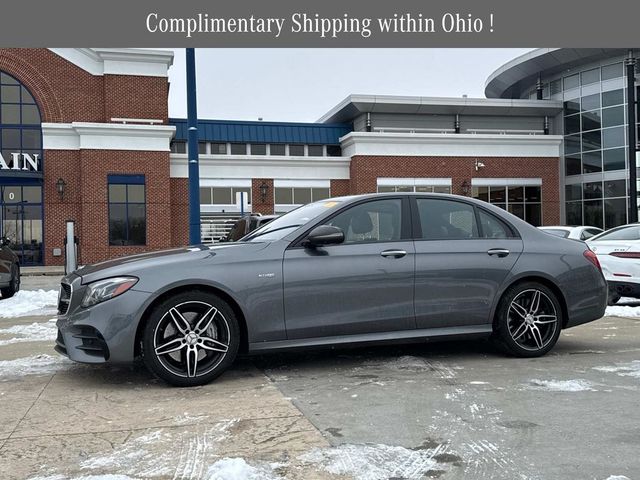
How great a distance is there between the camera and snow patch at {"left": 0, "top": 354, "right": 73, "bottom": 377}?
5.40 metres

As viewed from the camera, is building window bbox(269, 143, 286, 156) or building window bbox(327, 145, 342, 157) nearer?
building window bbox(269, 143, 286, 156)

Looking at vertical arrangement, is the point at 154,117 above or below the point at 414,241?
above

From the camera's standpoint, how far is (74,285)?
194 inches

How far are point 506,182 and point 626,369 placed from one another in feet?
92.6

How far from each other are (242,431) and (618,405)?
2.59m

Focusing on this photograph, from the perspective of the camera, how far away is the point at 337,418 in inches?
156

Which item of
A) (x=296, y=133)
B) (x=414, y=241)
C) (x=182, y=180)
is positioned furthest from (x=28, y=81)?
(x=414, y=241)

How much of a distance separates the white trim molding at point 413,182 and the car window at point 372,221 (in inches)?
996

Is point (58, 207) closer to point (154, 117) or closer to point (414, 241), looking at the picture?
point (154, 117)

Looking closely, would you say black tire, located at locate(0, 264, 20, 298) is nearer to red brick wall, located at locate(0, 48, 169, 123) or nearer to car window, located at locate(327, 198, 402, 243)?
car window, located at locate(327, 198, 402, 243)

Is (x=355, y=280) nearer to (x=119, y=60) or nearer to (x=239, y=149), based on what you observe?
(x=119, y=60)

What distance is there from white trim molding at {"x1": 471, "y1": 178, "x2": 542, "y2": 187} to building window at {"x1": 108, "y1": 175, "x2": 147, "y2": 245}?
16.7m

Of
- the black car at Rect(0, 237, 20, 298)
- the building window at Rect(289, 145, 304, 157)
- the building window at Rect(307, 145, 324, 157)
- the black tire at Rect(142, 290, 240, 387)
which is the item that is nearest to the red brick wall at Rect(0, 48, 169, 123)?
the building window at Rect(289, 145, 304, 157)

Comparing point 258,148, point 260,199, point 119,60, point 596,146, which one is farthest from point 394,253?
point 596,146
